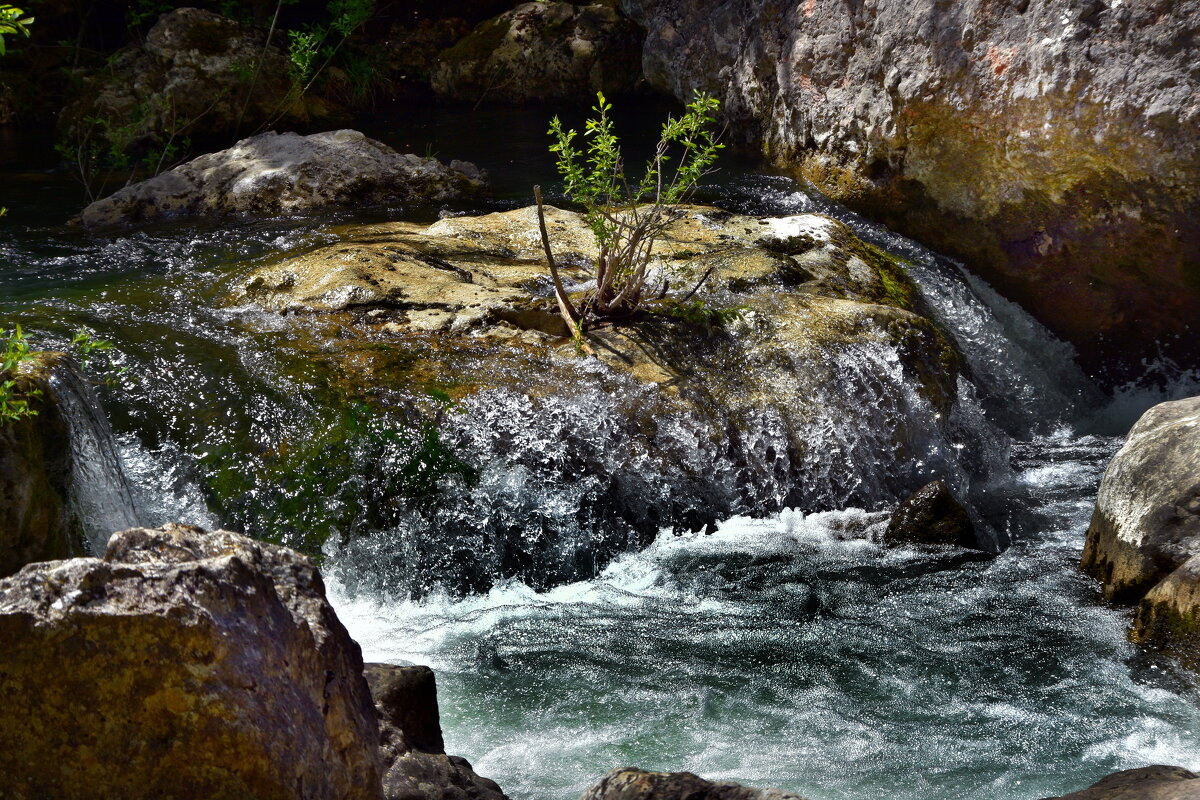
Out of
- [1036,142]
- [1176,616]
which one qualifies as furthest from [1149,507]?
[1036,142]

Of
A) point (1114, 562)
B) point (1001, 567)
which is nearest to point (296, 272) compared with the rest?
point (1001, 567)

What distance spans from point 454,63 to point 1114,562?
11.9 metres

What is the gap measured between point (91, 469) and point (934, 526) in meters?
3.84

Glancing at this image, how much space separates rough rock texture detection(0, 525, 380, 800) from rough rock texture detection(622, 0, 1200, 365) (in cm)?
630

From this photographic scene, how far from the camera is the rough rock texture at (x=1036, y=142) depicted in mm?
6516

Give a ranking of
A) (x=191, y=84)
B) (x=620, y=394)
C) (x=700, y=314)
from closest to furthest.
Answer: (x=620, y=394)
(x=700, y=314)
(x=191, y=84)

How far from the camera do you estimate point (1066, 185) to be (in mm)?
7023

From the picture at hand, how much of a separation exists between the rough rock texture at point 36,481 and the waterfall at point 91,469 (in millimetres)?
70

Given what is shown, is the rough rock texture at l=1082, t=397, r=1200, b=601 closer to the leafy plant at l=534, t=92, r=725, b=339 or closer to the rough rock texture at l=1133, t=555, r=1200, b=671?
the rough rock texture at l=1133, t=555, r=1200, b=671

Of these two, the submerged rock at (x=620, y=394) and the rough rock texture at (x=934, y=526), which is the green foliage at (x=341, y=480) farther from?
the rough rock texture at (x=934, y=526)

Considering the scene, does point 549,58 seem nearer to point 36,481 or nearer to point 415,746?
point 36,481

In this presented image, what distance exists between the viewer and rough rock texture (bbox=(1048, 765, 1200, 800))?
2.81 meters

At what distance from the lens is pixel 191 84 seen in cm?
1165

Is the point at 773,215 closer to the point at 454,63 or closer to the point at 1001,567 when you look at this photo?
the point at 1001,567
